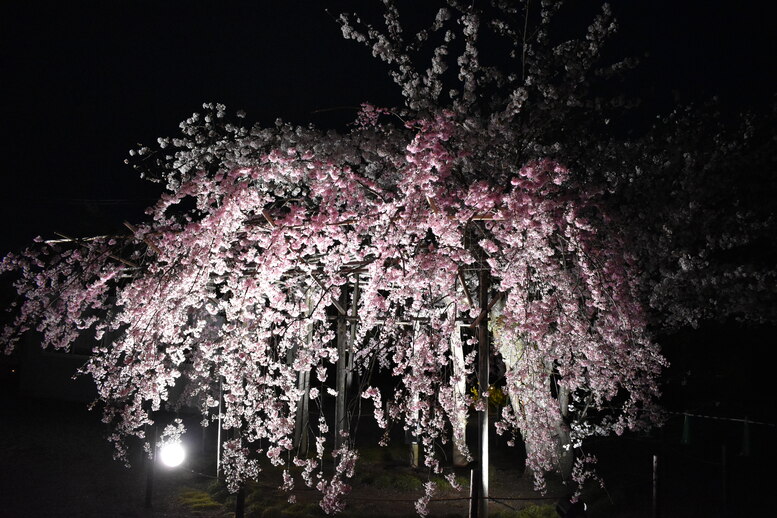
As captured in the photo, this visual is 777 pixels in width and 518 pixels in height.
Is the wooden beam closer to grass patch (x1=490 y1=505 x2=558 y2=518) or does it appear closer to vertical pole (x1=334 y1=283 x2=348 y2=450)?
A: vertical pole (x1=334 y1=283 x2=348 y2=450)

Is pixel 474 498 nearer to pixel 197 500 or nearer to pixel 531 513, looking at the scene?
pixel 531 513

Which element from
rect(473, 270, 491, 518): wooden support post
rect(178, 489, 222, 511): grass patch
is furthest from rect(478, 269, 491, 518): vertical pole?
rect(178, 489, 222, 511): grass patch

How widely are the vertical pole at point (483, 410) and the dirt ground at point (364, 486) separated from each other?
1.20 feet

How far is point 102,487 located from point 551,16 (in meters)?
10.5

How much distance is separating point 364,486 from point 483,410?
13.0ft

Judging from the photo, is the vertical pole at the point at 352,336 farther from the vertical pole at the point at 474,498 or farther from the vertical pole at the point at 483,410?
the vertical pole at the point at 474,498

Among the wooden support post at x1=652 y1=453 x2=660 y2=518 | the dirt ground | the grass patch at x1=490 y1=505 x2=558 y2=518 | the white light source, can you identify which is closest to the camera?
the wooden support post at x1=652 y1=453 x2=660 y2=518

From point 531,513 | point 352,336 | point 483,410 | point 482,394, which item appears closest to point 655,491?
point 531,513

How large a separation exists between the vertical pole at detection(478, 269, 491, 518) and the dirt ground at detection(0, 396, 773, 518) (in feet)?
1.20

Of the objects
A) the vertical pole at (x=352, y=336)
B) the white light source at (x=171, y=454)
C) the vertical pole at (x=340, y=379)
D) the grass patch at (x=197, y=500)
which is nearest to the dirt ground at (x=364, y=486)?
the grass patch at (x=197, y=500)

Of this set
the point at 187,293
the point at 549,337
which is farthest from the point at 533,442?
the point at 187,293

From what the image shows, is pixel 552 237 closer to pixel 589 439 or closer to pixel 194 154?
pixel 194 154

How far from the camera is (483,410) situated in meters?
6.20

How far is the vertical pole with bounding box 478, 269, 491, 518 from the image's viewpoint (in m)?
6.05
